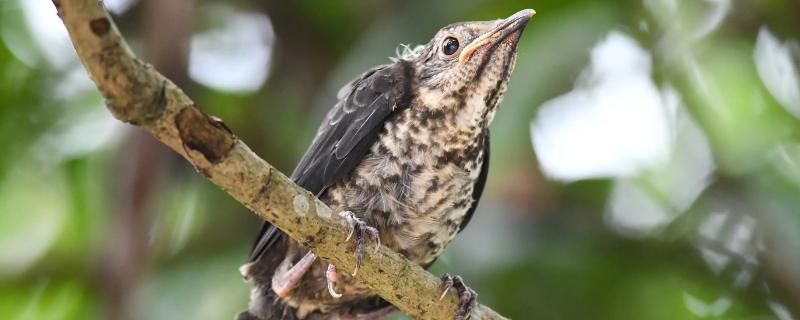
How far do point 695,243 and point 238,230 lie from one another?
218cm

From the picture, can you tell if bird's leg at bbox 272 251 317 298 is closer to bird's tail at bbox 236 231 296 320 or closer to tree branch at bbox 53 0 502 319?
bird's tail at bbox 236 231 296 320

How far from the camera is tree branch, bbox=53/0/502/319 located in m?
1.84

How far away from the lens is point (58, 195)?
4992 mm

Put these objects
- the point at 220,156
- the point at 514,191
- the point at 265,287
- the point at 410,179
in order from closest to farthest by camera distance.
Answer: the point at 220,156
the point at 410,179
the point at 265,287
the point at 514,191

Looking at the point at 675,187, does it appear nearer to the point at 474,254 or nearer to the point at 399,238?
the point at 474,254

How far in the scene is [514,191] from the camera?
4.48 meters

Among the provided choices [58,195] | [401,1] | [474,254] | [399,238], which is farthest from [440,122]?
[58,195]

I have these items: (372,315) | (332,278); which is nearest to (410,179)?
(332,278)

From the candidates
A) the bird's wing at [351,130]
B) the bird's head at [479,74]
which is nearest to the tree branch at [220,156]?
the bird's wing at [351,130]

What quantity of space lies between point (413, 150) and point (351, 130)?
217 millimetres

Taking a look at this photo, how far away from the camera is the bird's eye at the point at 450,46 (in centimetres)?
331

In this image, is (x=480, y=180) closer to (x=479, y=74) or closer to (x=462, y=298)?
(x=479, y=74)

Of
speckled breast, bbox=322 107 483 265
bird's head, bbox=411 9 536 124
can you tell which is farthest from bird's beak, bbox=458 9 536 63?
speckled breast, bbox=322 107 483 265

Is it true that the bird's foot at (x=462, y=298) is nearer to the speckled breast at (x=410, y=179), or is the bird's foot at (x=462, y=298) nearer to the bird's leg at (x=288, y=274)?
the speckled breast at (x=410, y=179)
